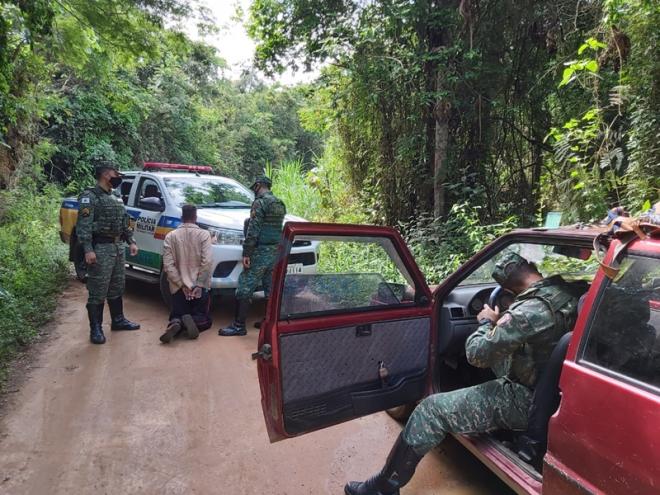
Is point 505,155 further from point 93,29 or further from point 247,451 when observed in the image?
point 93,29

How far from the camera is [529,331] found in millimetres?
2080

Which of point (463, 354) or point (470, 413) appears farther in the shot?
point (463, 354)

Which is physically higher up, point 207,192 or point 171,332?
point 207,192

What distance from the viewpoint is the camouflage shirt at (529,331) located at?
6.84ft

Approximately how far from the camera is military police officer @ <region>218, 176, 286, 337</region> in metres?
4.79

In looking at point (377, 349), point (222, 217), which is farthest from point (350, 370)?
point (222, 217)

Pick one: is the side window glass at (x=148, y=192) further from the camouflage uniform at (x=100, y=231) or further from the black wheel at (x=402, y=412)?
the black wheel at (x=402, y=412)

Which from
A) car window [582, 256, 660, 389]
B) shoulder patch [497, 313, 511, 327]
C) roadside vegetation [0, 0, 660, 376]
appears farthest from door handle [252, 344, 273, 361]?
roadside vegetation [0, 0, 660, 376]

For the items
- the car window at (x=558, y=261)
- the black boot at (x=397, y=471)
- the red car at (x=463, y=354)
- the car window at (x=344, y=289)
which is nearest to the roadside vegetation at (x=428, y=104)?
the car window at (x=558, y=261)

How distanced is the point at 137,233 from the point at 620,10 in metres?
6.06

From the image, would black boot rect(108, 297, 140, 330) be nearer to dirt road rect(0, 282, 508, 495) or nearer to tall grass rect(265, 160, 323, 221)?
dirt road rect(0, 282, 508, 495)

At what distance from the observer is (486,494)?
8.57 ft

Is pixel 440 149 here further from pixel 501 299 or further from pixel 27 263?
pixel 27 263

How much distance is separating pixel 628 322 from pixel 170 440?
9.16 ft
